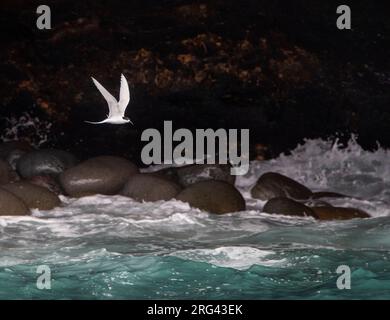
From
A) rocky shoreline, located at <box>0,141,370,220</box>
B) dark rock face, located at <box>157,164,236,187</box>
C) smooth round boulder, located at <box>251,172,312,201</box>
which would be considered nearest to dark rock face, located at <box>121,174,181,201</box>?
rocky shoreline, located at <box>0,141,370,220</box>

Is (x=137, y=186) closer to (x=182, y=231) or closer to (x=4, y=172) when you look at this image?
(x=182, y=231)

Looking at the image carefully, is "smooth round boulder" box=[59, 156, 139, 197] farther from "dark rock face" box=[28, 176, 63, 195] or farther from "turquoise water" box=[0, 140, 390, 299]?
"turquoise water" box=[0, 140, 390, 299]

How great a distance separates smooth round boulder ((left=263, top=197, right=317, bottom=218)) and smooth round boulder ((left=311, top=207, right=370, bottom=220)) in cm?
11

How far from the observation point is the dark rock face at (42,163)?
463 inches

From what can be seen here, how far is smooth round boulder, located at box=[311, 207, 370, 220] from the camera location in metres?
10.3

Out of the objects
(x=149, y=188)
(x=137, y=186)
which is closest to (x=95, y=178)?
(x=137, y=186)

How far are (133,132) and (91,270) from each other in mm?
5903

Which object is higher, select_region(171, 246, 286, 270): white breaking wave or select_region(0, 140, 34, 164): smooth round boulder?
select_region(0, 140, 34, 164): smooth round boulder

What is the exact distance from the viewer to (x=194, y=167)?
11688 millimetres

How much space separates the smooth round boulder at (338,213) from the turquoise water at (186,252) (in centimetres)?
19

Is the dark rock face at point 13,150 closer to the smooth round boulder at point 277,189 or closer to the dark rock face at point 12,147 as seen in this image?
the dark rock face at point 12,147

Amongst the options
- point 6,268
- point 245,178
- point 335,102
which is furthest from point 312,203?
point 6,268

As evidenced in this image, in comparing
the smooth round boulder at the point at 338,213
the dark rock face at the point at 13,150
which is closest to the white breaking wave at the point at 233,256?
the smooth round boulder at the point at 338,213
